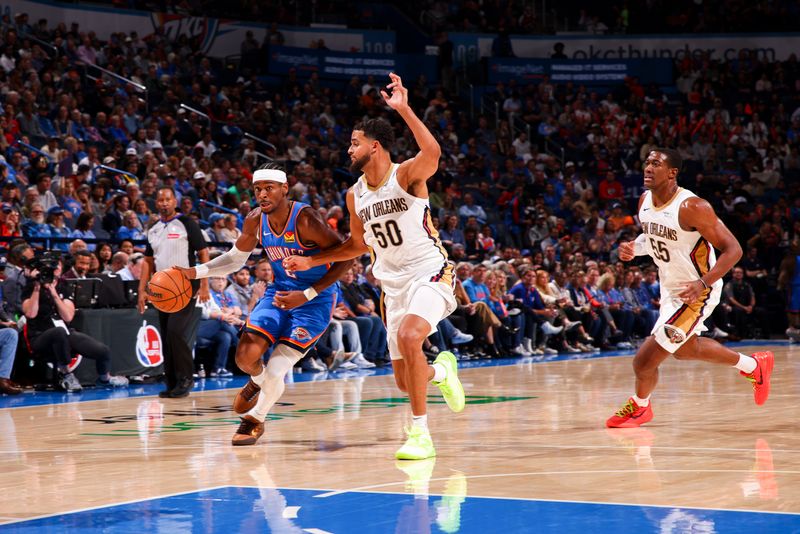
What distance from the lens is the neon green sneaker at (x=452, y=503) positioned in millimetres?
4621

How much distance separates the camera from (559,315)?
60.0 feet

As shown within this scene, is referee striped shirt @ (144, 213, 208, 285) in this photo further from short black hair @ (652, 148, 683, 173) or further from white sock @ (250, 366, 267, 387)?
short black hair @ (652, 148, 683, 173)

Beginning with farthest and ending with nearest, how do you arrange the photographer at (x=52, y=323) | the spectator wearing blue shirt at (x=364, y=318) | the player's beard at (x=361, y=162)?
the spectator wearing blue shirt at (x=364, y=318)
the photographer at (x=52, y=323)
the player's beard at (x=361, y=162)

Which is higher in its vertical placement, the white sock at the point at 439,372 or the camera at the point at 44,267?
the camera at the point at 44,267

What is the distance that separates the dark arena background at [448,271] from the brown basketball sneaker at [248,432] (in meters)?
0.07

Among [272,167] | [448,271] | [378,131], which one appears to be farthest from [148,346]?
[378,131]

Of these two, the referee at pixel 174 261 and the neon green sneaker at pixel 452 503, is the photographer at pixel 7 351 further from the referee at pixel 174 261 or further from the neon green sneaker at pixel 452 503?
the neon green sneaker at pixel 452 503

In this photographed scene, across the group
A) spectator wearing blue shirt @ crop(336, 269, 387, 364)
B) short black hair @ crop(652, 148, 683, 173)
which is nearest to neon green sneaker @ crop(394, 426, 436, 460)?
short black hair @ crop(652, 148, 683, 173)

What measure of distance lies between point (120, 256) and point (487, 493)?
8.54 m

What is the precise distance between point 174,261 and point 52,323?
1714 mm

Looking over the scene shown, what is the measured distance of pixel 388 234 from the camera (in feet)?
22.1

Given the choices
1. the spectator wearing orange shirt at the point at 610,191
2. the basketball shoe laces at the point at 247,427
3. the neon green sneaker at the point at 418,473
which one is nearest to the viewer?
the neon green sneaker at the point at 418,473

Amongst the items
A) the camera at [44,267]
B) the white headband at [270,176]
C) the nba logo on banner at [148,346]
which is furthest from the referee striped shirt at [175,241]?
the white headband at [270,176]

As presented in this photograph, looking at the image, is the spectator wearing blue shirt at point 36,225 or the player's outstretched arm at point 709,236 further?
the spectator wearing blue shirt at point 36,225
